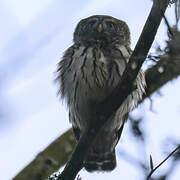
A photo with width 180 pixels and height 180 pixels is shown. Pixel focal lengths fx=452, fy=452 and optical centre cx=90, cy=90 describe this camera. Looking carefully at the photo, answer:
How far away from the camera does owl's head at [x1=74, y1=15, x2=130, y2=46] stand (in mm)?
5664

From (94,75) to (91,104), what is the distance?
62cm

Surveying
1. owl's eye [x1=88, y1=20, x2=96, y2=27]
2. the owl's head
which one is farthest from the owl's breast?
owl's eye [x1=88, y1=20, x2=96, y2=27]

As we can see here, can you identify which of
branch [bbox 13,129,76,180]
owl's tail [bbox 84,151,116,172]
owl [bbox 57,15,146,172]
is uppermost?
owl [bbox 57,15,146,172]

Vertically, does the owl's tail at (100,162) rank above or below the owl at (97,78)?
below

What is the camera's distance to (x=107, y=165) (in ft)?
18.6

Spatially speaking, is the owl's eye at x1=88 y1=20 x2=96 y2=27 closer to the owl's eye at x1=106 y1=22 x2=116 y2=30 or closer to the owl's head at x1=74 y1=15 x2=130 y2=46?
the owl's head at x1=74 y1=15 x2=130 y2=46

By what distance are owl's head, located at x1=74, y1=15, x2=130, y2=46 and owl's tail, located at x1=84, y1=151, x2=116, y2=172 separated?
1.40 m

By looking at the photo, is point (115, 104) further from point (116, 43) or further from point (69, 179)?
point (116, 43)

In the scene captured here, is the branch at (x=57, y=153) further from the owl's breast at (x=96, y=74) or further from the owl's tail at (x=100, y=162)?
the owl's breast at (x=96, y=74)

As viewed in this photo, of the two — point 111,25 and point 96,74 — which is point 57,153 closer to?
point 96,74

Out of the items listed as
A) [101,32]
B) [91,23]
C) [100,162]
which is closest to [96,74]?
[101,32]

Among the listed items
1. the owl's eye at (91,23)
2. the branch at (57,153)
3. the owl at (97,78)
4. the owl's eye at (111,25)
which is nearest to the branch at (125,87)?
the owl at (97,78)

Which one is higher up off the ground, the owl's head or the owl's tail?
the owl's head

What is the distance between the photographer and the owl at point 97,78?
502cm
